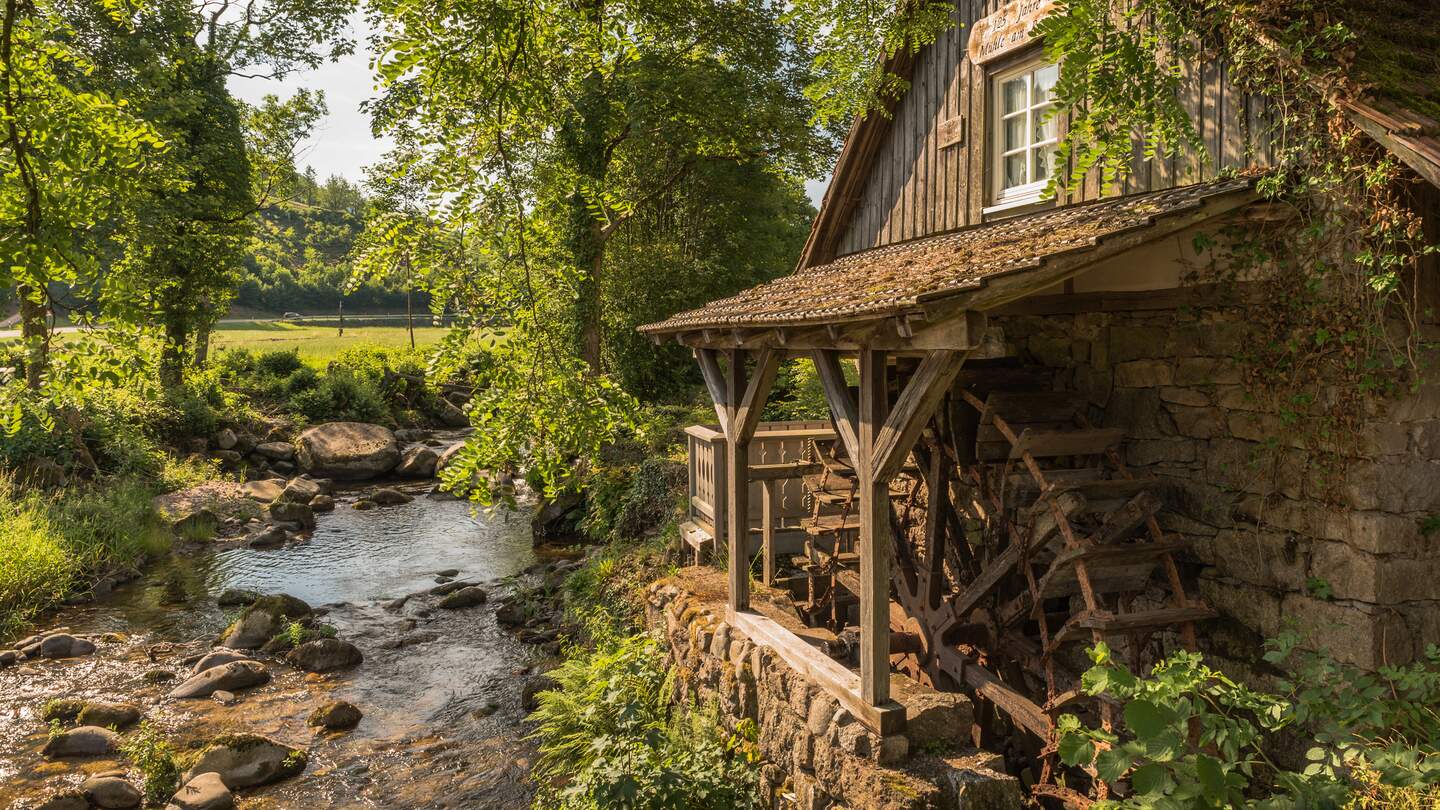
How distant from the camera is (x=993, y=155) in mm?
6996

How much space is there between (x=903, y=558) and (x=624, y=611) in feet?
10.3

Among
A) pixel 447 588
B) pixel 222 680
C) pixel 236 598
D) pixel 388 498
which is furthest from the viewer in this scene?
pixel 388 498

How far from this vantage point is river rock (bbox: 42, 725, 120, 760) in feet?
25.0

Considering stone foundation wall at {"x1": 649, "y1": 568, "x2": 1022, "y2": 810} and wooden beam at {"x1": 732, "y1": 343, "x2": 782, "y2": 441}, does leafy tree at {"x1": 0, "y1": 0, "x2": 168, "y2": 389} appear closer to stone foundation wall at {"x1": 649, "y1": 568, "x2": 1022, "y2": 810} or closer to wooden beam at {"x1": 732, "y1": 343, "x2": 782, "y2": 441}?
wooden beam at {"x1": 732, "y1": 343, "x2": 782, "y2": 441}

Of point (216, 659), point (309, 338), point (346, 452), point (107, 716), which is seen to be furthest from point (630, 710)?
point (309, 338)

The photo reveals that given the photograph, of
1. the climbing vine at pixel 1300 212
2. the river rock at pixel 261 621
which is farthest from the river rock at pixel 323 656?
the climbing vine at pixel 1300 212

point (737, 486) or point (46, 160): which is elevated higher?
point (46, 160)

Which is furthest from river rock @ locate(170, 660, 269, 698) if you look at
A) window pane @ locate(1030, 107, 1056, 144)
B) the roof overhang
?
window pane @ locate(1030, 107, 1056, 144)

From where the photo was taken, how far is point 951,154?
292 inches

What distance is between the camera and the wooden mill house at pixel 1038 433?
4.35 metres

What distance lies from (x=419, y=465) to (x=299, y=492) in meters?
3.19

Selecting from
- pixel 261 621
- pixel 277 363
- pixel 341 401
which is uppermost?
pixel 277 363

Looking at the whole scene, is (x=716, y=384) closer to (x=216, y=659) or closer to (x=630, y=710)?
(x=630, y=710)

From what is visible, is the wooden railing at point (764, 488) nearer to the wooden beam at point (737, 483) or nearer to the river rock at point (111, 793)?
the wooden beam at point (737, 483)
